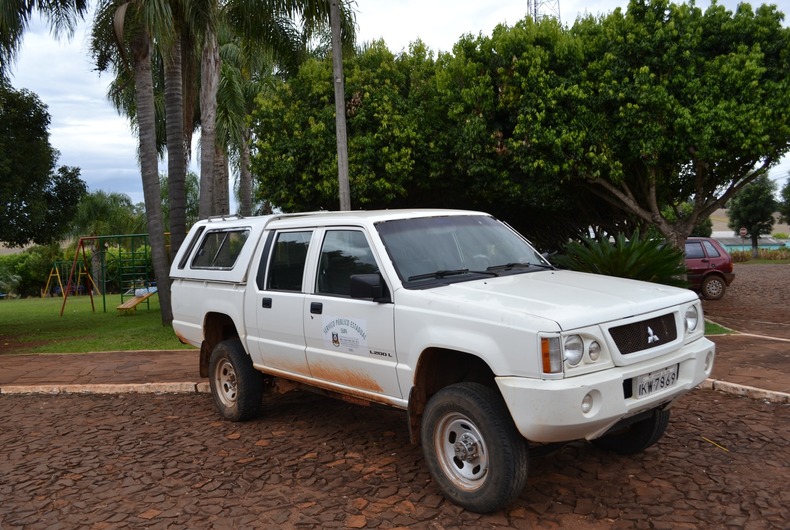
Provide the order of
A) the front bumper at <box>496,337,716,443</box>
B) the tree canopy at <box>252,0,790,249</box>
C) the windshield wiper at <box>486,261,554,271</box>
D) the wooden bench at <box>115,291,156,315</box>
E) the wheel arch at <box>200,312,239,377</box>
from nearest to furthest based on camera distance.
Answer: the front bumper at <box>496,337,716,443</box> → the windshield wiper at <box>486,261,554,271</box> → the wheel arch at <box>200,312,239,377</box> → the tree canopy at <box>252,0,790,249</box> → the wooden bench at <box>115,291,156,315</box>

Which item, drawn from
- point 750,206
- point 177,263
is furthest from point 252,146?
point 750,206

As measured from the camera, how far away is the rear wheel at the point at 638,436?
4.86 meters

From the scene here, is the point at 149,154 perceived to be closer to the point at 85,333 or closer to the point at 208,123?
the point at 208,123

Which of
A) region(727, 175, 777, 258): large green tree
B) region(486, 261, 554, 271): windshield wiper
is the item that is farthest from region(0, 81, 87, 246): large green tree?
region(727, 175, 777, 258): large green tree

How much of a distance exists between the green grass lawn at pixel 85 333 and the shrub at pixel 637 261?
7.15 metres

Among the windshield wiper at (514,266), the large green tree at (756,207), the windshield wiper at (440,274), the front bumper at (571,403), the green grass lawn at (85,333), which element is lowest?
the green grass lawn at (85,333)

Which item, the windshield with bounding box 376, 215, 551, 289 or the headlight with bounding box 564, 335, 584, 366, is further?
the windshield with bounding box 376, 215, 551, 289

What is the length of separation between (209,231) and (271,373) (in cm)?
184

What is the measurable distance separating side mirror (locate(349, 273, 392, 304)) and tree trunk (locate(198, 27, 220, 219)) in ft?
38.9

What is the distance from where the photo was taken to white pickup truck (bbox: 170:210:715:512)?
380 centimetres

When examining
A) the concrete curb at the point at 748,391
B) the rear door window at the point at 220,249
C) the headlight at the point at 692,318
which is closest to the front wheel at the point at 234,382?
the rear door window at the point at 220,249

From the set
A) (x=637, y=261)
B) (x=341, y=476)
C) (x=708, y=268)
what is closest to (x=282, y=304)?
(x=341, y=476)

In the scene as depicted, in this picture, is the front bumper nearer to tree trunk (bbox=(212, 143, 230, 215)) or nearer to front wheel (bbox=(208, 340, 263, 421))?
front wheel (bbox=(208, 340, 263, 421))

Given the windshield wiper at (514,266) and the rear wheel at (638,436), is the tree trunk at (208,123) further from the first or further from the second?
the rear wheel at (638,436)
